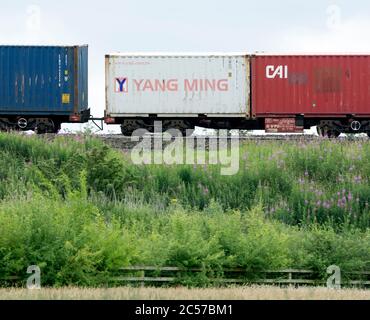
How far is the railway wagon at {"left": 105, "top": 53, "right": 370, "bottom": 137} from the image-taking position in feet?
98.5

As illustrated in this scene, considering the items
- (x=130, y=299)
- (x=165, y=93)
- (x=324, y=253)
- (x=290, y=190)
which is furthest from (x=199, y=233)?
(x=165, y=93)

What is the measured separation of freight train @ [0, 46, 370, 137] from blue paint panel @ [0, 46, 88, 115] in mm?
35

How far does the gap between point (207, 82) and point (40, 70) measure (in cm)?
591

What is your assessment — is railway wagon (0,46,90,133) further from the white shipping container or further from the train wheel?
the train wheel

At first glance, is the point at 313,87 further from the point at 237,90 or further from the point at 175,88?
the point at 175,88

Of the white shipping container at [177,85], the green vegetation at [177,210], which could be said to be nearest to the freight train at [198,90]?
the white shipping container at [177,85]

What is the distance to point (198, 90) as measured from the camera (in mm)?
30062

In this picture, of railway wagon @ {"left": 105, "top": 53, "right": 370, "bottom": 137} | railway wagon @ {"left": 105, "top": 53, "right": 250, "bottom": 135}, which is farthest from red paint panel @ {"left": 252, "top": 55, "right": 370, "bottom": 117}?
railway wagon @ {"left": 105, "top": 53, "right": 250, "bottom": 135}

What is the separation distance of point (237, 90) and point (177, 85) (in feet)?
6.91

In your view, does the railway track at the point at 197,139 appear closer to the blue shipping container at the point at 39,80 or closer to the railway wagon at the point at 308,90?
the railway wagon at the point at 308,90

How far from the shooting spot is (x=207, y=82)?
98.7 feet

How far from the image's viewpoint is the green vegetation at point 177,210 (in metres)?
14.2

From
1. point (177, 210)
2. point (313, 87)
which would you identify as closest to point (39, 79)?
point (313, 87)
